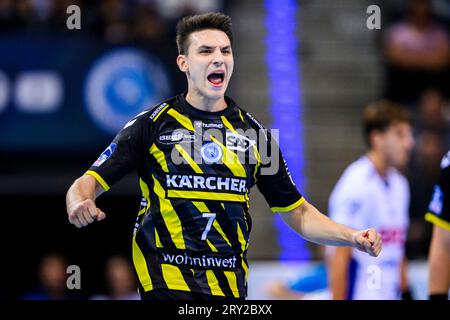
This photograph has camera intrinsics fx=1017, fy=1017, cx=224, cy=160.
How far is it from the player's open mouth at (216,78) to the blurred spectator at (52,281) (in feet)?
20.5

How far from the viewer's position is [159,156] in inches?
226

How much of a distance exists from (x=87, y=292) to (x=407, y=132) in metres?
5.93

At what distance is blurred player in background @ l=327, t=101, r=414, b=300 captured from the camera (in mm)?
8570

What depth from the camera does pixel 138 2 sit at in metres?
13.9

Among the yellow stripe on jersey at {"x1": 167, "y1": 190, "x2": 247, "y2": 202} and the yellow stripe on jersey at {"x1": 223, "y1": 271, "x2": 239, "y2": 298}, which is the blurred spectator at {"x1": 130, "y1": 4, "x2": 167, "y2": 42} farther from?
the yellow stripe on jersey at {"x1": 223, "y1": 271, "x2": 239, "y2": 298}

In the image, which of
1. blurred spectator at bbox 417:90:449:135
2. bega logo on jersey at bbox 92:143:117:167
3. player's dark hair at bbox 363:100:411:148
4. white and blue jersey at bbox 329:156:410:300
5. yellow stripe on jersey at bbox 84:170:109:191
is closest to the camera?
yellow stripe on jersey at bbox 84:170:109:191

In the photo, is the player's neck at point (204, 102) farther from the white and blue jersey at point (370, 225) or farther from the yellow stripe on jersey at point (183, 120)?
the white and blue jersey at point (370, 225)

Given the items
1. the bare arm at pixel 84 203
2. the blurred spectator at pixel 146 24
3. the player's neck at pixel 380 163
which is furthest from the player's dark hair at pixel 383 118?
the blurred spectator at pixel 146 24

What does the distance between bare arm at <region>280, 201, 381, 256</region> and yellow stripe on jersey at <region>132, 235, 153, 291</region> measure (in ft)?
3.13

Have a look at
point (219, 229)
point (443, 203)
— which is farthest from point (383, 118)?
point (219, 229)

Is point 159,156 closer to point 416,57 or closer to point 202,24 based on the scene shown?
point 202,24

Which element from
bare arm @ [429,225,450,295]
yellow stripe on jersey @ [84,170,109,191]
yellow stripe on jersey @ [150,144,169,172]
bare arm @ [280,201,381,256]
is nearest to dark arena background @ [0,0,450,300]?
bare arm @ [429,225,450,295]

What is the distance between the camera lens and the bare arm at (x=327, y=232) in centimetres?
573
